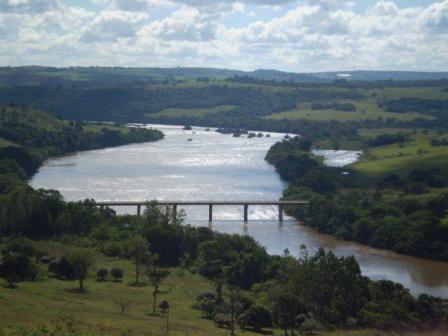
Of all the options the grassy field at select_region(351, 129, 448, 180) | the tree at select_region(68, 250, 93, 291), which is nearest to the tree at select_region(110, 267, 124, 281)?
the tree at select_region(68, 250, 93, 291)

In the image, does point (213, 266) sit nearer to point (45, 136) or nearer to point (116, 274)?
point (116, 274)

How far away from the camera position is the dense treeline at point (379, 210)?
237ft

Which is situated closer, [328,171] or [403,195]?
[403,195]

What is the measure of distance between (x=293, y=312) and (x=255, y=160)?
90.9 meters

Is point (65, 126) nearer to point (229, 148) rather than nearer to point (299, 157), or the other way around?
point (229, 148)

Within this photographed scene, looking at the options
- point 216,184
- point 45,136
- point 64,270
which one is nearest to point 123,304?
point 64,270

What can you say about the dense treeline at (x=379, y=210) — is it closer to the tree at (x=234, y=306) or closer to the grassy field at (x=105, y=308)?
the grassy field at (x=105, y=308)

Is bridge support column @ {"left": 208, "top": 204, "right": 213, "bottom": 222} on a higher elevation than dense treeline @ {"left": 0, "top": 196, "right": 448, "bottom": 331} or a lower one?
lower

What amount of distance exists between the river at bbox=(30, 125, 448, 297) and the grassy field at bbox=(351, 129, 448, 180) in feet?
19.2

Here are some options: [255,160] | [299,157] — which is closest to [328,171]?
[299,157]

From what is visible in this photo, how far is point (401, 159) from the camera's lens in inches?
4665

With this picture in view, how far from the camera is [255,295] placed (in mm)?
50344

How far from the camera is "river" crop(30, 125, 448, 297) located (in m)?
67.8

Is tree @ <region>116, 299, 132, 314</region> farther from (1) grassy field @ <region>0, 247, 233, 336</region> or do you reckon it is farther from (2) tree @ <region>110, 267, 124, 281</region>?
(2) tree @ <region>110, 267, 124, 281</region>
